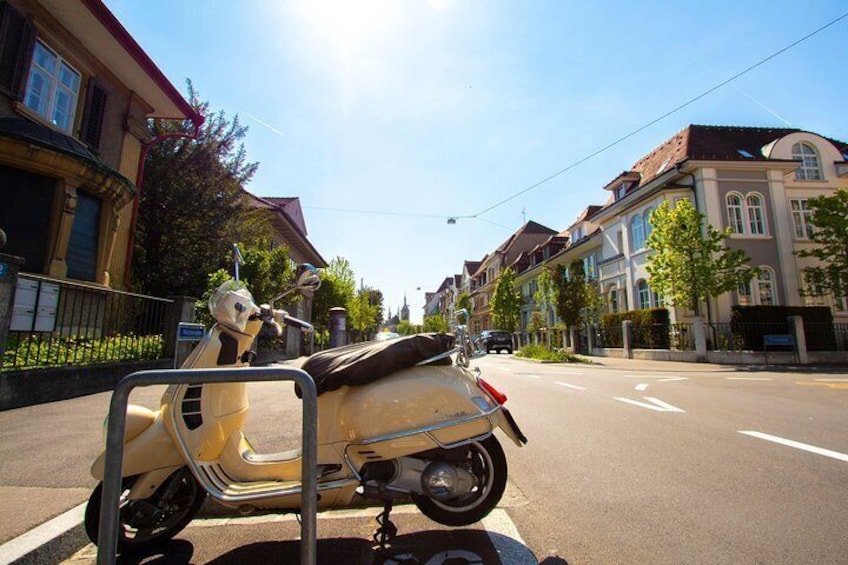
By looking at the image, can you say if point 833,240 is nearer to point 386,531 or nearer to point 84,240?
point 386,531

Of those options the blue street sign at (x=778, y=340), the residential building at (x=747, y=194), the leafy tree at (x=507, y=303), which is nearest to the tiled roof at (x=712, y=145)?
the residential building at (x=747, y=194)

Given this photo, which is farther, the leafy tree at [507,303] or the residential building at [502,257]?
the residential building at [502,257]

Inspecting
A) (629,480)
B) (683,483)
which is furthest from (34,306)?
(683,483)

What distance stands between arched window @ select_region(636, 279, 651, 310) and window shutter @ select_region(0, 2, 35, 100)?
27971mm

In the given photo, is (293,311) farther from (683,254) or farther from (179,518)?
(179,518)

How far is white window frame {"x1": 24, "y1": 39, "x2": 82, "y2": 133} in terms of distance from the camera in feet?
33.3

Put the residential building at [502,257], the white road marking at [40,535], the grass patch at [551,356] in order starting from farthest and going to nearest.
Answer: the residential building at [502,257] → the grass patch at [551,356] → the white road marking at [40,535]

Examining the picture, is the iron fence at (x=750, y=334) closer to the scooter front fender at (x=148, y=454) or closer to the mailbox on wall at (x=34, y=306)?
the scooter front fender at (x=148, y=454)

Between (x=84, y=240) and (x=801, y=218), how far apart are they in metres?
32.8

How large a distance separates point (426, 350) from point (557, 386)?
9.14m

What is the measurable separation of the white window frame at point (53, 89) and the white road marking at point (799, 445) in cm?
1467

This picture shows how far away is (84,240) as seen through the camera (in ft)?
36.4

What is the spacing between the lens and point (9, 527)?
256cm

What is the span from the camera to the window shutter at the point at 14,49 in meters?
9.35
